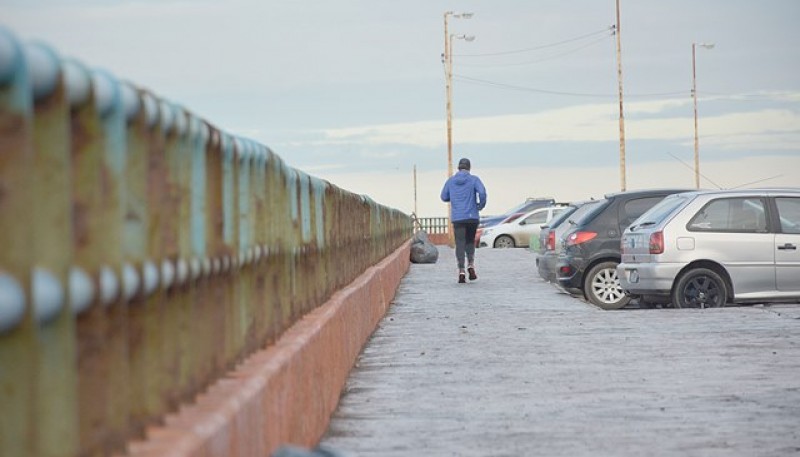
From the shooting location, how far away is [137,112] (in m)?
4.50

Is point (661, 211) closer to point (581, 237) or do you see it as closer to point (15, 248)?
point (581, 237)

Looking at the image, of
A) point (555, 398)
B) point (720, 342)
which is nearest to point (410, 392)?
point (555, 398)

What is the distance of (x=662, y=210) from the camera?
64.5ft

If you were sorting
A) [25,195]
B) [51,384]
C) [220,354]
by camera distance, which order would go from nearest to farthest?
[25,195] → [51,384] → [220,354]

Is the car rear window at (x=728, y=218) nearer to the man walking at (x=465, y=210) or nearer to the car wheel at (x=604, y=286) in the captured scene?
the car wheel at (x=604, y=286)

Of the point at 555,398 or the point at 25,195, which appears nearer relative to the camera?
the point at 25,195

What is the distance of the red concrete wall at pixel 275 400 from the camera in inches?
184

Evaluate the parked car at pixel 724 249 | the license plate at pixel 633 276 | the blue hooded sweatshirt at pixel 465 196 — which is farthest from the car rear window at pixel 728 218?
the blue hooded sweatshirt at pixel 465 196

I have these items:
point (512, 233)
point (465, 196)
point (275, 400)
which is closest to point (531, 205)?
point (512, 233)

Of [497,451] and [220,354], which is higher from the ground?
[220,354]

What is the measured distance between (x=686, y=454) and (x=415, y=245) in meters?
34.1

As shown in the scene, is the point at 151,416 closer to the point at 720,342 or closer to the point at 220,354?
the point at 220,354

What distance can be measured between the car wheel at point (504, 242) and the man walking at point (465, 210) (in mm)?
30190

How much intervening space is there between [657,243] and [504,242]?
39618 mm
